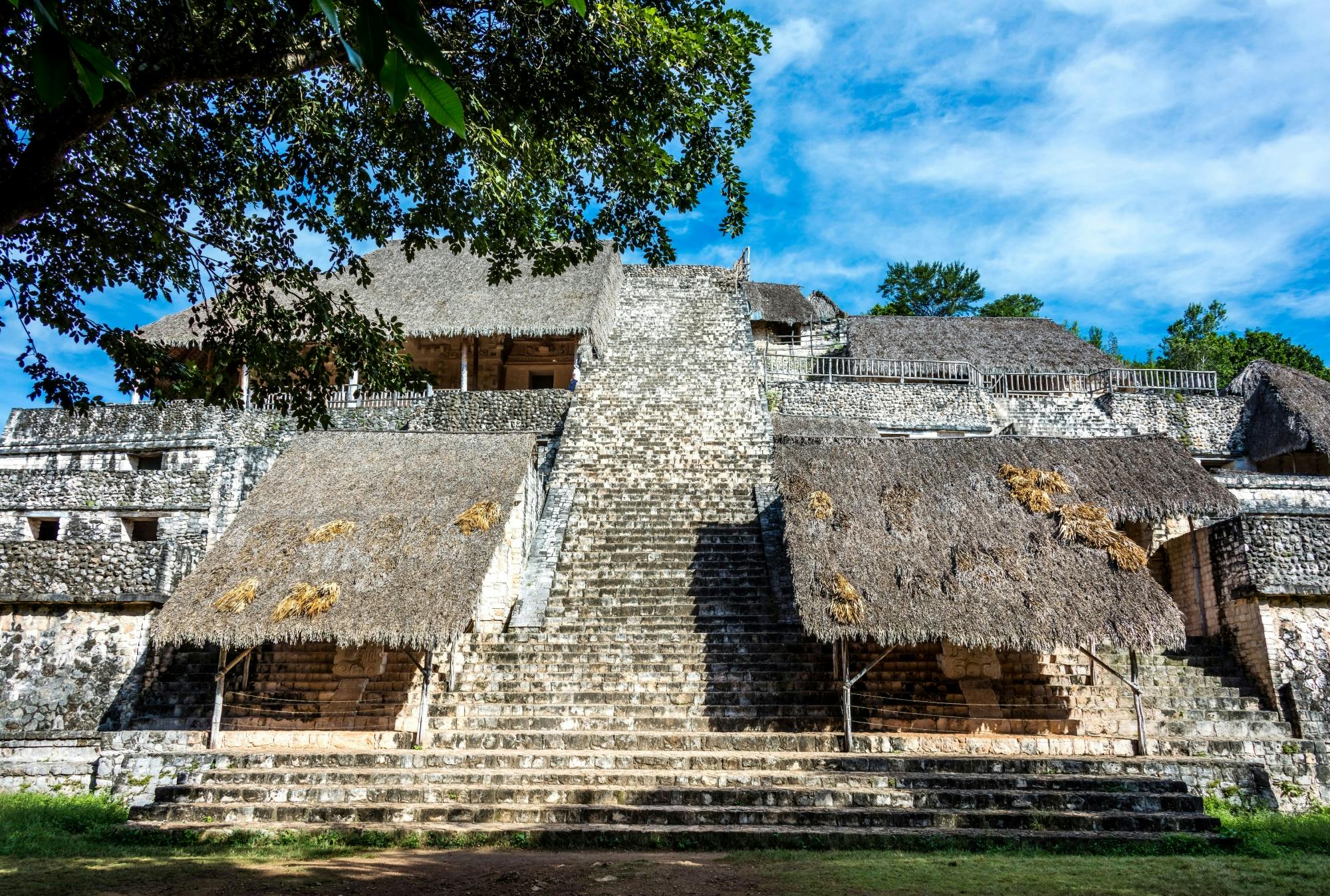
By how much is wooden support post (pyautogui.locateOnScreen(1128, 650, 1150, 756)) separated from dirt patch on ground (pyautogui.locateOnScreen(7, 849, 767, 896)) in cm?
477

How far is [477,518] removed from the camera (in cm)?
1061

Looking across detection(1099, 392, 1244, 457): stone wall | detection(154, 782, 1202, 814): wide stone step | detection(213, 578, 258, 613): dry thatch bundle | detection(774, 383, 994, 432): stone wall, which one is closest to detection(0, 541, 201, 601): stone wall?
detection(213, 578, 258, 613): dry thatch bundle

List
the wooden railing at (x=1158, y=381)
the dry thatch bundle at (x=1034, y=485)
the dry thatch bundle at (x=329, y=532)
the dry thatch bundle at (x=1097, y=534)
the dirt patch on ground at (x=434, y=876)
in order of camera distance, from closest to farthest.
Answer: the dirt patch on ground at (x=434, y=876) < the dry thatch bundle at (x=1097, y=534) < the dry thatch bundle at (x=329, y=532) < the dry thatch bundle at (x=1034, y=485) < the wooden railing at (x=1158, y=381)

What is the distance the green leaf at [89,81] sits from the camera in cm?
190

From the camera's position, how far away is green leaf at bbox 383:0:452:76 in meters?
1.80

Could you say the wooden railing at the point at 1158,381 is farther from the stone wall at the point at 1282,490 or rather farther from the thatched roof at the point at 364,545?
the thatched roof at the point at 364,545

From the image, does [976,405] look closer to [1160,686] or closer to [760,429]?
[760,429]

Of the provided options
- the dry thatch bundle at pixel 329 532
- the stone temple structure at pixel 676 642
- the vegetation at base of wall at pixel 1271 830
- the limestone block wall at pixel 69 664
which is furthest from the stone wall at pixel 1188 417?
the limestone block wall at pixel 69 664

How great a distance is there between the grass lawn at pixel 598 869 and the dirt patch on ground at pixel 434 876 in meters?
0.02

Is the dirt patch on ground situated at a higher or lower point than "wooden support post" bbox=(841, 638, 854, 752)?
lower

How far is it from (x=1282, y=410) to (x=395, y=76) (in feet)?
70.1

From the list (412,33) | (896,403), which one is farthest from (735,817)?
(896,403)

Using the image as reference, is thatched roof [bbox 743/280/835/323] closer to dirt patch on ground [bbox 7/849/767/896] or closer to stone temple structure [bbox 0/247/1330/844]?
stone temple structure [bbox 0/247/1330/844]

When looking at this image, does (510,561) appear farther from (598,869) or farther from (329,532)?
(598,869)
